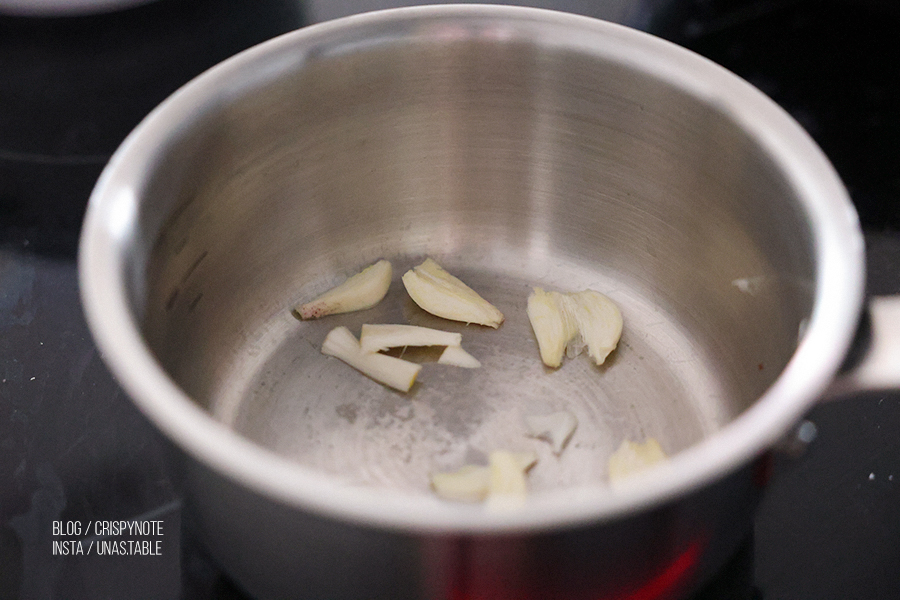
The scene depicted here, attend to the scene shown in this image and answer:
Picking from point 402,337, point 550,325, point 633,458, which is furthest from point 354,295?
point 633,458

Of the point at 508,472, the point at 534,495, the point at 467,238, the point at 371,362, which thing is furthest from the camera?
the point at 467,238

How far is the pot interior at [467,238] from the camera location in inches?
24.6

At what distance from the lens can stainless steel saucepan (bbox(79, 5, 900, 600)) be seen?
43 cm

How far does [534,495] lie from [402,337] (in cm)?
30

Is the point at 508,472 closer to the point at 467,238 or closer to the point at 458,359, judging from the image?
the point at 458,359

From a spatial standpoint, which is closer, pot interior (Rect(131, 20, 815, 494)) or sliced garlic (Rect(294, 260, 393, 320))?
pot interior (Rect(131, 20, 815, 494))

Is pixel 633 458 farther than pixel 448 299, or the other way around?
pixel 448 299

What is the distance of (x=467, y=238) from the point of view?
2.64ft

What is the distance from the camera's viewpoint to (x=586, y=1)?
39.2 inches

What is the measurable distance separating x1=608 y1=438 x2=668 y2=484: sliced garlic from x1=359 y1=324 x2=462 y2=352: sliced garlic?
175 mm

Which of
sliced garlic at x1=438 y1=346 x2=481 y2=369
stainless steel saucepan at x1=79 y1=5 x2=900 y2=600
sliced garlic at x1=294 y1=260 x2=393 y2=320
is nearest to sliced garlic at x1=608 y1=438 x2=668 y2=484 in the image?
stainless steel saucepan at x1=79 y1=5 x2=900 y2=600

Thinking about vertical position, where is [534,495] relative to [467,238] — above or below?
above

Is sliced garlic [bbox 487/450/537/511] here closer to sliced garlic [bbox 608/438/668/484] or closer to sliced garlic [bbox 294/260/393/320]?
sliced garlic [bbox 608/438/668/484]

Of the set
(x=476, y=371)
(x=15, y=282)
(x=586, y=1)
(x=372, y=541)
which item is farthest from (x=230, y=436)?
(x=586, y=1)
